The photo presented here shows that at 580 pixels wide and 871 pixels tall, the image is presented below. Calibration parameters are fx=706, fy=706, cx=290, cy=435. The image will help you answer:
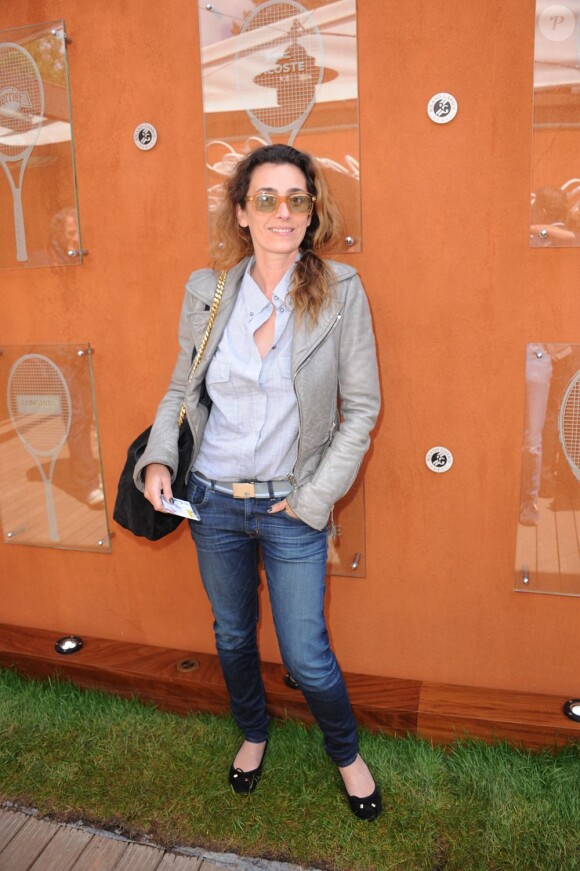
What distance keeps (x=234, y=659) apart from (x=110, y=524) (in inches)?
34.7

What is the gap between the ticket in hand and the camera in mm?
1864

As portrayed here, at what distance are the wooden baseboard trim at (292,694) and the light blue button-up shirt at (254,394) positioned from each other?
95 cm

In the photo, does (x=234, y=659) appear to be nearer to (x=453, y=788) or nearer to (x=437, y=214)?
(x=453, y=788)

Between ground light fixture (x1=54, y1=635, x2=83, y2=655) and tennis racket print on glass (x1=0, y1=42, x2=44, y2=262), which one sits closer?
tennis racket print on glass (x1=0, y1=42, x2=44, y2=262)

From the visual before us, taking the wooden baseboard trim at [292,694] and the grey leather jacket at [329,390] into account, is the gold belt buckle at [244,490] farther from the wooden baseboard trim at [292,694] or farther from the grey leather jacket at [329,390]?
the wooden baseboard trim at [292,694]

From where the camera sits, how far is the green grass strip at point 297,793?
1.88m

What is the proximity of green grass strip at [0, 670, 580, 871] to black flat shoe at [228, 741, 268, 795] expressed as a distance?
23 millimetres

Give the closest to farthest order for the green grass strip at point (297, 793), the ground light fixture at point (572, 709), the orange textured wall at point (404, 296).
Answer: the green grass strip at point (297, 793), the orange textured wall at point (404, 296), the ground light fixture at point (572, 709)

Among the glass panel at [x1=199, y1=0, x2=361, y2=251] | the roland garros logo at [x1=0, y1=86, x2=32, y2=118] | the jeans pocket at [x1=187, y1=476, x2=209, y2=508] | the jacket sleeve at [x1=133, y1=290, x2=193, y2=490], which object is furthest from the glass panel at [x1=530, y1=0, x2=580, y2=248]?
the roland garros logo at [x1=0, y1=86, x2=32, y2=118]

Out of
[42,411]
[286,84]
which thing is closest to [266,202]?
[286,84]

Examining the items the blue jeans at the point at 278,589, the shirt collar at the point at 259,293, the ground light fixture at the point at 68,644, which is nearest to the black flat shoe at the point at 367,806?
the blue jeans at the point at 278,589

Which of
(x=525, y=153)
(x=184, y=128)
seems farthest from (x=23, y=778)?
(x=525, y=153)

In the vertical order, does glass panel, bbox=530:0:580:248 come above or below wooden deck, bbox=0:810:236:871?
above

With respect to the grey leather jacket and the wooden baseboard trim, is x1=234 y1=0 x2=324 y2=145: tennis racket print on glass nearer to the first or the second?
the grey leather jacket
